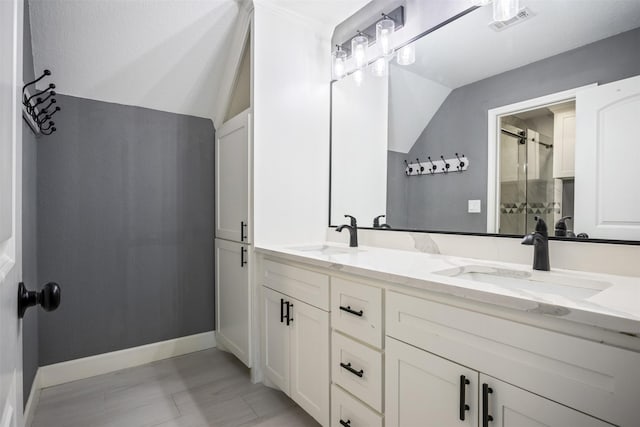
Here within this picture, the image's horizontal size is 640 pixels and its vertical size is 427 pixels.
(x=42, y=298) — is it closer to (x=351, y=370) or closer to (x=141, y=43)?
(x=351, y=370)

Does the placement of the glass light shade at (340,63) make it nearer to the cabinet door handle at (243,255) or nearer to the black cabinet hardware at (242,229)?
the black cabinet hardware at (242,229)

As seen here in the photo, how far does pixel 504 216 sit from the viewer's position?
4.86ft

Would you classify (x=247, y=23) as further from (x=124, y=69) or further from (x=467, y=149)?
(x=467, y=149)

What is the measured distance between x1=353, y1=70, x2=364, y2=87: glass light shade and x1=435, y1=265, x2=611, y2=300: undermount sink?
4.80 ft

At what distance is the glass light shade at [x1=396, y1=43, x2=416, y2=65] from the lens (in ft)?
6.40

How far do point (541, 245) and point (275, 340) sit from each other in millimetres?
1426

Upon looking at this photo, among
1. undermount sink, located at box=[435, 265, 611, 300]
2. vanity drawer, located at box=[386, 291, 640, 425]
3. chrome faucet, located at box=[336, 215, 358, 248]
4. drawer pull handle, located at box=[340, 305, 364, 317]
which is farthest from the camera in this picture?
chrome faucet, located at box=[336, 215, 358, 248]

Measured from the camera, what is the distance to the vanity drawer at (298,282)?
1550 millimetres

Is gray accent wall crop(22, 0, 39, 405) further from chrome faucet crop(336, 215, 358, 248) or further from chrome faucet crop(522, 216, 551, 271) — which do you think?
chrome faucet crop(522, 216, 551, 271)

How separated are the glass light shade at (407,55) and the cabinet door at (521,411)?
1718 millimetres

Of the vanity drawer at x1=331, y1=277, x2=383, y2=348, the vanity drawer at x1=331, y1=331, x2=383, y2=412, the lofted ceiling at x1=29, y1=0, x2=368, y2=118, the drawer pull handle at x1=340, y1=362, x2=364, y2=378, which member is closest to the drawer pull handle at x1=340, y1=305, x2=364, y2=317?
the vanity drawer at x1=331, y1=277, x2=383, y2=348

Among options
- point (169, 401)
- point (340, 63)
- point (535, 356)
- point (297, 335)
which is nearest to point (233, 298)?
point (169, 401)

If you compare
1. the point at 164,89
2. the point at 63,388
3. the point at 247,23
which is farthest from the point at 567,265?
the point at 63,388

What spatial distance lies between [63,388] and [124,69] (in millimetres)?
2068
